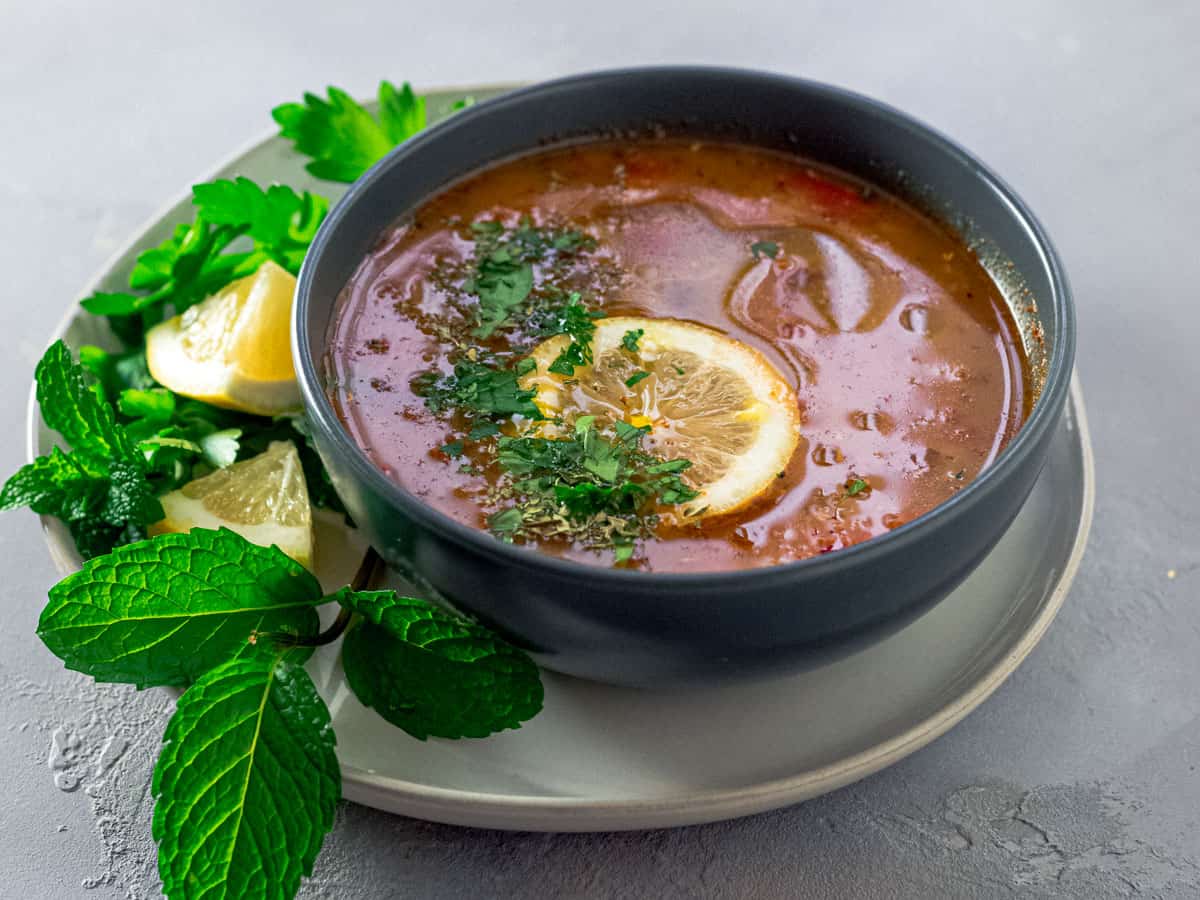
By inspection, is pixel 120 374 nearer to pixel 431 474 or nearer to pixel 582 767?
pixel 431 474

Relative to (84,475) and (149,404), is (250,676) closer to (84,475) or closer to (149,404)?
(84,475)

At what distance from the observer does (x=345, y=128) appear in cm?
254

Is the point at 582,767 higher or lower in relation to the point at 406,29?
lower

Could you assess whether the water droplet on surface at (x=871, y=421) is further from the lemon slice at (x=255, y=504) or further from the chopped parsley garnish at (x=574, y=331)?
the lemon slice at (x=255, y=504)

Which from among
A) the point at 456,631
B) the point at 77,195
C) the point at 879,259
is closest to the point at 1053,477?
the point at 879,259

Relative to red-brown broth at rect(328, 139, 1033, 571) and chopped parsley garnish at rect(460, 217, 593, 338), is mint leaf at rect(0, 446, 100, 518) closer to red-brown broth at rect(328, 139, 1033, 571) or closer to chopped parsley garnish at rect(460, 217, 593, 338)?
red-brown broth at rect(328, 139, 1033, 571)

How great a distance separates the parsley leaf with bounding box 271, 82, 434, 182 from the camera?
98.3 inches

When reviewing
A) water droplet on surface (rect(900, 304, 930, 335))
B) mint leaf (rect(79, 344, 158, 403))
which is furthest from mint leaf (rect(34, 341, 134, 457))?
water droplet on surface (rect(900, 304, 930, 335))

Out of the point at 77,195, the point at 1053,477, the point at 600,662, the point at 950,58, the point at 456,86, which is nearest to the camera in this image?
the point at 600,662

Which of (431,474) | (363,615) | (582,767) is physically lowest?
(582,767)

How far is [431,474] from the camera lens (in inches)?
75.0

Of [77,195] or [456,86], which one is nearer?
[456,86]

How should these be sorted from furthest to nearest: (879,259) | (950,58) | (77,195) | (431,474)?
(950,58)
(77,195)
(879,259)
(431,474)

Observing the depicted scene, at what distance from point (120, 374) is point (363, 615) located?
0.78m
